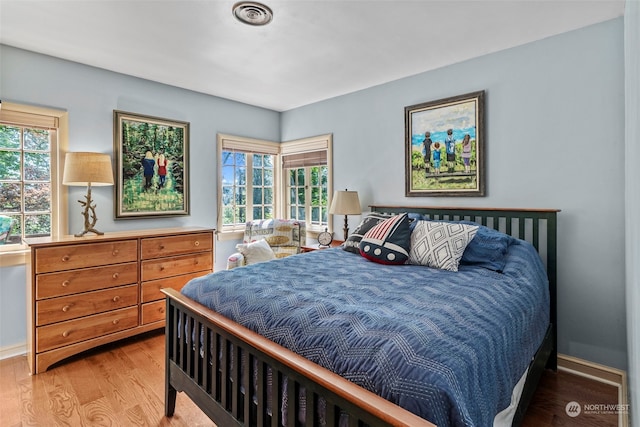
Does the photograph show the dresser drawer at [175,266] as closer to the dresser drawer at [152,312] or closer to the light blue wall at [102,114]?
the dresser drawer at [152,312]

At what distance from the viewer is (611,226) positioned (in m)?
2.25

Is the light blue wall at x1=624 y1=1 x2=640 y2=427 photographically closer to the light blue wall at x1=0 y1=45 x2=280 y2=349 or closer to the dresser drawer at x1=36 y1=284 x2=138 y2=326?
the dresser drawer at x1=36 y1=284 x2=138 y2=326

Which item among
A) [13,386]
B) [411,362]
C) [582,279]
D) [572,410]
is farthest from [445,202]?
[13,386]

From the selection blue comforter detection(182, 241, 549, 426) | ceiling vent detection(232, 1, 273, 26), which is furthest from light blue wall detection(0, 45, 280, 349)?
blue comforter detection(182, 241, 549, 426)

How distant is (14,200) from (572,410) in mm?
4266

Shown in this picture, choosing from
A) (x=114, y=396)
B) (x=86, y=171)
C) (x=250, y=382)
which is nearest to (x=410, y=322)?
(x=250, y=382)

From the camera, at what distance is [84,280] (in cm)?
258

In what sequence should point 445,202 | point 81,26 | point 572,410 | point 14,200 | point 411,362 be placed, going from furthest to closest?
point 445,202
point 14,200
point 81,26
point 572,410
point 411,362

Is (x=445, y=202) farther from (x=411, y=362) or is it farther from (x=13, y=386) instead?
(x=13, y=386)

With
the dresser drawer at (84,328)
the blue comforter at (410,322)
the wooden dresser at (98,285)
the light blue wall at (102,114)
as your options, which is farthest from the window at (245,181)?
the blue comforter at (410,322)

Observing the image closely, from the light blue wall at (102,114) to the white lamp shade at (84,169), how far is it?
1.02ft

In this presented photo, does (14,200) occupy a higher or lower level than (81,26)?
lower

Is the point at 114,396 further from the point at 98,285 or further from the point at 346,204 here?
the point at 346,204

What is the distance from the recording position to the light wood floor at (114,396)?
1896 mm
